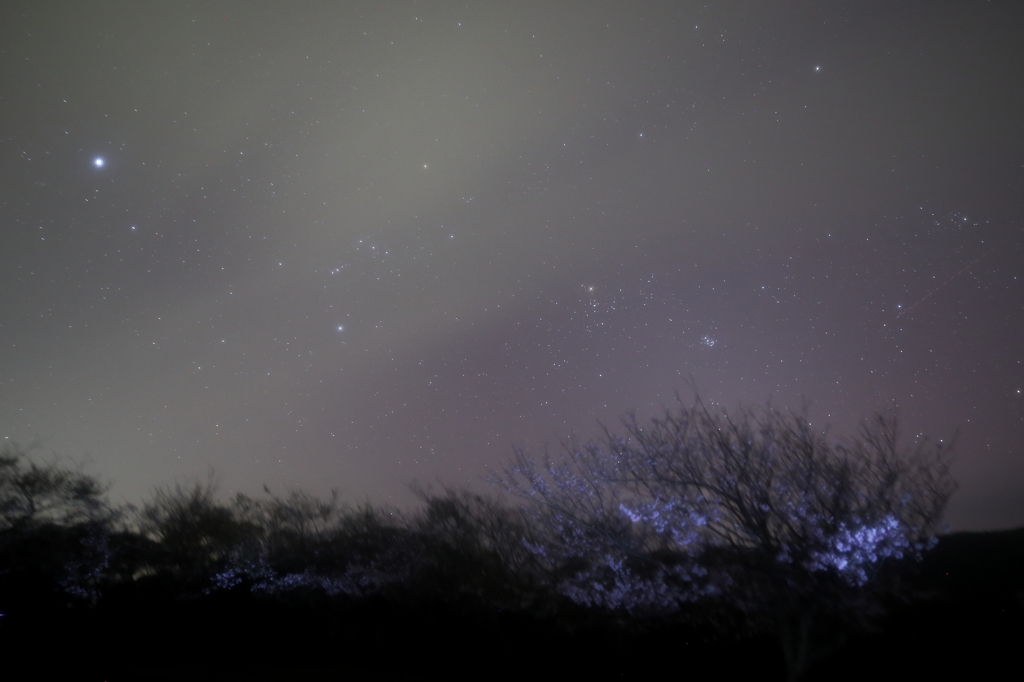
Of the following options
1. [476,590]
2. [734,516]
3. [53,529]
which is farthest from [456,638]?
[53,529]

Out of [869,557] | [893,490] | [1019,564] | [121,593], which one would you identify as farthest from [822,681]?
[121,593]

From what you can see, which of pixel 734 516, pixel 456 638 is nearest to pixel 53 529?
pixel 456 638

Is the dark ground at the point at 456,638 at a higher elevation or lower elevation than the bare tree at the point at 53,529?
lower

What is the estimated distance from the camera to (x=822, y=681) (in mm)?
8789

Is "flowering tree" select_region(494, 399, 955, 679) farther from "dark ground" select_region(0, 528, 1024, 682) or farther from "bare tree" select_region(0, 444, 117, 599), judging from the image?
"bare tree" select_region(0, 444, 117, 599)

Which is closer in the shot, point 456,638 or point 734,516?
point 734,516

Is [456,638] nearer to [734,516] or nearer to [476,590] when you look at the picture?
[476,590]

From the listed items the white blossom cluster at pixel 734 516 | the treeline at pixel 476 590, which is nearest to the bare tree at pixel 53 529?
the treeline at pixel 476 590

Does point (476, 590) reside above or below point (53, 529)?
below

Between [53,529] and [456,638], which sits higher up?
[53,529]

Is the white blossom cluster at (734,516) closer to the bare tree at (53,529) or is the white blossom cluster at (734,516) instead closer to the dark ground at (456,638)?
the dark ground at (456,638)

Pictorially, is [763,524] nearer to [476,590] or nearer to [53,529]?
[476,590]

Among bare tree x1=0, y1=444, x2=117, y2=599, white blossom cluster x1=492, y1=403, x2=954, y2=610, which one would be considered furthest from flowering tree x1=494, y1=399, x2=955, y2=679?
bare tree x1=0, y1=444, x2=117, y2=599

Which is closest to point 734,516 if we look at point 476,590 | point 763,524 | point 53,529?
point 763,524
